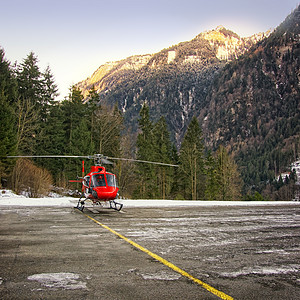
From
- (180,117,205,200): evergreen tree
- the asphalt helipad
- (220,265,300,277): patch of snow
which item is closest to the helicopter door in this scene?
the asphalt helipad

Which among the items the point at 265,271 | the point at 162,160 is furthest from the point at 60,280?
the point at 162,160

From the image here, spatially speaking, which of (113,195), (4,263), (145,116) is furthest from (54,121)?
(4,263)

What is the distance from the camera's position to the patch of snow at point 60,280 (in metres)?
3.78

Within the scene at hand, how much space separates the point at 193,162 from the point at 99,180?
130ft

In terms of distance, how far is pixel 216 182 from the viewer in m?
56.2

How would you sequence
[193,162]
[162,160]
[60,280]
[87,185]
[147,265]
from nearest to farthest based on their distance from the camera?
[60,280]
[147,265]
[87,185]
[193,162]
[162,160]

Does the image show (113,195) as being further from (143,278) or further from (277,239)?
(143,278)

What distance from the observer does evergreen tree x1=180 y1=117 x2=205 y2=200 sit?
177 feet

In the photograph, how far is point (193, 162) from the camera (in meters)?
54.0

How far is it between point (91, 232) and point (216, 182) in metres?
49.8

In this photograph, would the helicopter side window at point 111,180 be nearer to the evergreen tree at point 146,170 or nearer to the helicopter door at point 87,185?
the helicopter door at point 87,185

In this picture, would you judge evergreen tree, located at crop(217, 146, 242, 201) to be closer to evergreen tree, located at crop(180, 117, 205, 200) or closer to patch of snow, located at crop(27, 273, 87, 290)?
evergreen tree, located at crop(180, 117, 205, 200)

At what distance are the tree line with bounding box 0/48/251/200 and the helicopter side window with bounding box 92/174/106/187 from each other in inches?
1024

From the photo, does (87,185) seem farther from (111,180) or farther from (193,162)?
(193,162)
